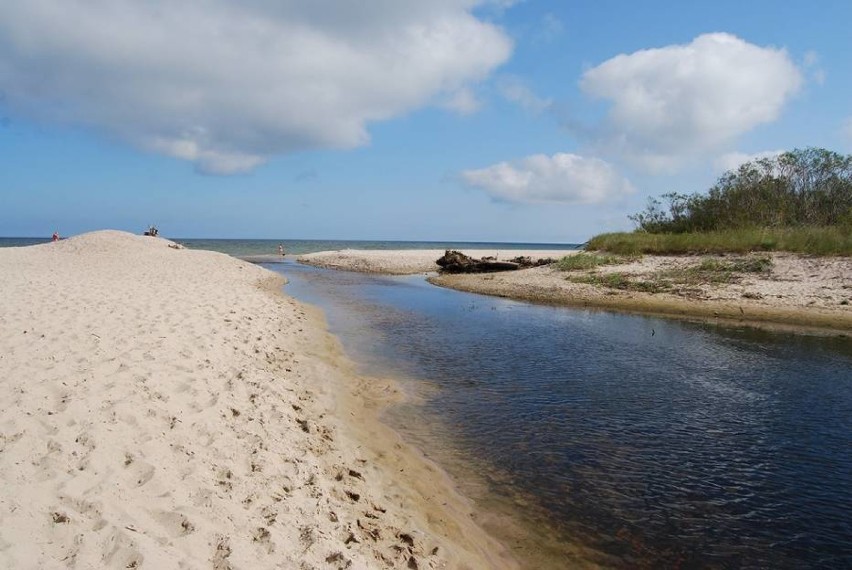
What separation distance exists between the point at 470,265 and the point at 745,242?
1817 centimetres

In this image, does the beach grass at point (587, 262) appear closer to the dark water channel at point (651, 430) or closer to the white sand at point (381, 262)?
the white sand at point (381, 262)

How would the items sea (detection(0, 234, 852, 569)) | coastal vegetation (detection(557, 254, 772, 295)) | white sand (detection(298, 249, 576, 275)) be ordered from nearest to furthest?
sea (detection(0, 234, 852, 569)) < coastal vegetation (detection(557, 254, 772, 295)) < white sand (detection(298, 249, 576, 275))

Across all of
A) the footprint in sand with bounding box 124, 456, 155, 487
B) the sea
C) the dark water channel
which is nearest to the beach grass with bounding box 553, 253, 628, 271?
the dark water channel

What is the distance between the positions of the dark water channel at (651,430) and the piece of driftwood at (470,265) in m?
20.5

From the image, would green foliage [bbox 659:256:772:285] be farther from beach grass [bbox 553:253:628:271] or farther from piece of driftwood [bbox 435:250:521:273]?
piece of driftwood [bbox 435:250:521:273]

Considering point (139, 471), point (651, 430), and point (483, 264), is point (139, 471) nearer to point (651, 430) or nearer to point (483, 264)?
point (651, 430)

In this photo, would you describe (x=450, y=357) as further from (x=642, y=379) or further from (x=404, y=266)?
(x=404, y=266)

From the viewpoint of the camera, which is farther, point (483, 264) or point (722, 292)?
point (483, 264)

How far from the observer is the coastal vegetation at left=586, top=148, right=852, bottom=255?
28.9 meters

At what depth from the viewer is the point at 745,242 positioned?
2694cm

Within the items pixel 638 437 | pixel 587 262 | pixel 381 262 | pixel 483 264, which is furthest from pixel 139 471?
pixel 381 262

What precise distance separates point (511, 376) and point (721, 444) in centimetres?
436

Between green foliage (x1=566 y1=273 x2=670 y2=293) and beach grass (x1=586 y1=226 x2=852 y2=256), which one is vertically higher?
beach grass (x1=586 y1=226 x2=852 y2=256)

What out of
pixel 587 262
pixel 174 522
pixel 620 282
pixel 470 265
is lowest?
pixel 174 522
